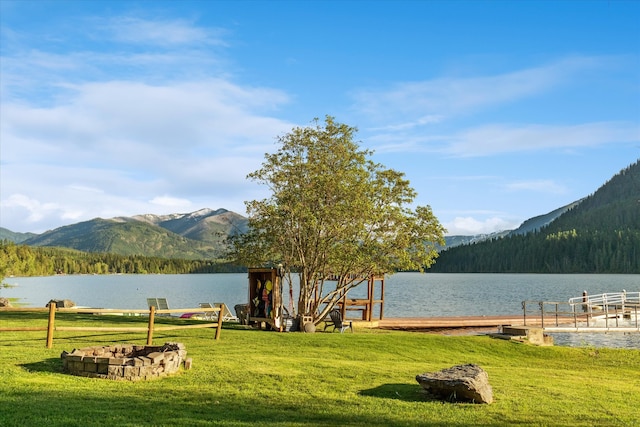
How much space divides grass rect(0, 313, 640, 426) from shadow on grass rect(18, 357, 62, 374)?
0.04m

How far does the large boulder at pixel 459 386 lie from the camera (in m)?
11.7

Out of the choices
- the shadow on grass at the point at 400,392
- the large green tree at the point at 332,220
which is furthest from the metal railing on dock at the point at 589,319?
the shadow on grass at the point at 400,392

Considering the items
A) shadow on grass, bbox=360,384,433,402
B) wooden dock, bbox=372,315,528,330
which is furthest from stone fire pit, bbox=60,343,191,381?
wooden dock, bbox=372,315,528,330

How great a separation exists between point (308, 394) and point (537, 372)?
8.41 meters

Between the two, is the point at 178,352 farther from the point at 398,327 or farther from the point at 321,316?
the point at 398,327

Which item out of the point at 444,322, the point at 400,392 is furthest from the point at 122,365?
the point at 444,322

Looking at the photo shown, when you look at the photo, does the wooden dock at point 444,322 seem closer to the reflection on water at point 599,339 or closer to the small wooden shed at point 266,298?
the reflection on water at point 599,339

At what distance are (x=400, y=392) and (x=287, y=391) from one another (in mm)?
2413

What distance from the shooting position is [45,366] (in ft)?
43.3

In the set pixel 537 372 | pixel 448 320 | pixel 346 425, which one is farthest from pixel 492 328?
pixel 346 425

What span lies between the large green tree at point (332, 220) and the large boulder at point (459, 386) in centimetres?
1267

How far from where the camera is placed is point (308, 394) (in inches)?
468

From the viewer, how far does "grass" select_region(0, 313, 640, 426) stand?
985cm

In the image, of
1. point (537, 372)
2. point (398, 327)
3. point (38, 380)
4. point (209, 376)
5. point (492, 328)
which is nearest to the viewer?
point (38, 380)
